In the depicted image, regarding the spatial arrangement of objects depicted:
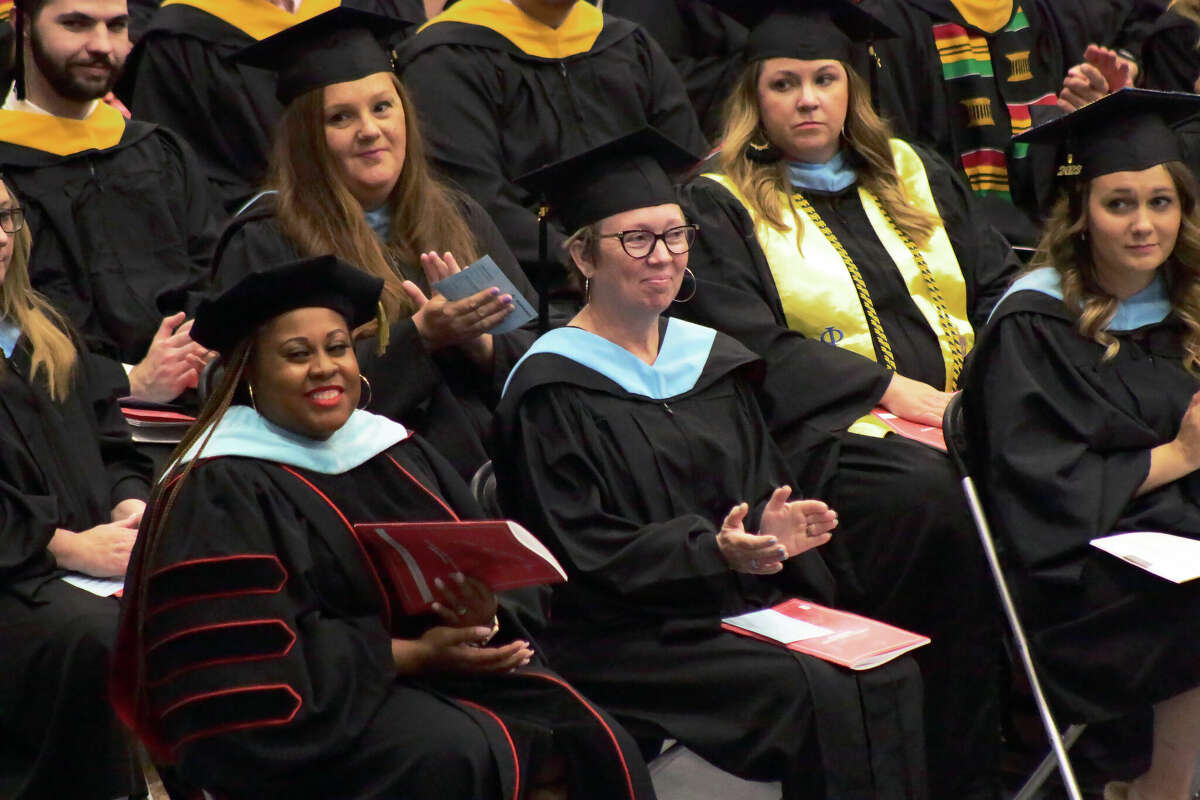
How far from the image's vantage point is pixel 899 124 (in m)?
6.21

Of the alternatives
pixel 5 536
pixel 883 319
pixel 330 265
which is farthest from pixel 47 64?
pixel 883 319

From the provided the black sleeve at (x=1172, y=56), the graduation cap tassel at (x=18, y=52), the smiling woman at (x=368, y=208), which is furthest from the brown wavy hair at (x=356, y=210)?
the black sleeve at (x=1172, y=56)

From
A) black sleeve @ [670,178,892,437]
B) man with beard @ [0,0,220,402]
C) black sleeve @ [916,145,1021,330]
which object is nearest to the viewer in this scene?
black sleeve @ [670,178,892,437]

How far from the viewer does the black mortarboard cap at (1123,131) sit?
13.8 feet

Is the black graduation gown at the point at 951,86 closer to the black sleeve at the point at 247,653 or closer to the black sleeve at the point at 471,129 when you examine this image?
the black sleeve at the point at 471,129

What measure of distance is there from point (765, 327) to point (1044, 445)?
2.91 ft

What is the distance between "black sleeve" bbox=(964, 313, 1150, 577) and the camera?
13.1 feet

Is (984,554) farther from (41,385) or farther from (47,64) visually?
(47,64)

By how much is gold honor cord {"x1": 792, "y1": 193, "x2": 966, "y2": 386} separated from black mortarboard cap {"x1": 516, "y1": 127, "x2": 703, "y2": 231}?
1.06 meters

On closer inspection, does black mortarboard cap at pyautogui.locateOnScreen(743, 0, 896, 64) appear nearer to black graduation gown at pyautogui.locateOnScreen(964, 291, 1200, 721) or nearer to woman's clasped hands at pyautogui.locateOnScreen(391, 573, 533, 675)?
black graduation gown at pyautogui.locateOnScreen(964, 291, 1200, 721)

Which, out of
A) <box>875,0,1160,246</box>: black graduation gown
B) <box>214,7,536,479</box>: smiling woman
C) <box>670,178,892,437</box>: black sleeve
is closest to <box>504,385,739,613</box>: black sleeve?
<box>214,7,536,479</box>: smiling woman

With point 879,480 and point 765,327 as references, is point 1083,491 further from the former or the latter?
point 765,327

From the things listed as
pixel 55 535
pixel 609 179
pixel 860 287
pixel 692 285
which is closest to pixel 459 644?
pixel 55 535

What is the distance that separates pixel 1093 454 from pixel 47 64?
3.36 m
